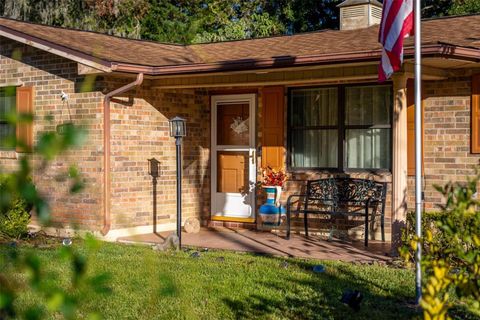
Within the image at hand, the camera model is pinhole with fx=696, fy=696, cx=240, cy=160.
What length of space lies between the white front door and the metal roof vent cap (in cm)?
244

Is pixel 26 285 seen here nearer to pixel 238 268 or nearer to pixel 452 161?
pixel 238 268

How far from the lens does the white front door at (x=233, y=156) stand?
40.0ft

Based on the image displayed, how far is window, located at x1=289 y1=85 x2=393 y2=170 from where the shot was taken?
1082 cm

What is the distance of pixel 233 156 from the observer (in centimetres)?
1246

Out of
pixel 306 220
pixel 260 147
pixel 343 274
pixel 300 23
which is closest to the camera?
pixel 343 274

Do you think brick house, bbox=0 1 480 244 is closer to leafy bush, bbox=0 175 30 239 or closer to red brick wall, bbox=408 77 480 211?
red brick wall, bbox=408 77 480 211

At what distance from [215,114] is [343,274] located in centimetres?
564

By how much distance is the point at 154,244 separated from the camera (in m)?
10.0

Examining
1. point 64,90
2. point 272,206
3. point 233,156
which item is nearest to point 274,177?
point 272,206

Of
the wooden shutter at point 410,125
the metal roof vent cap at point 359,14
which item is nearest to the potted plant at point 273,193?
the wooden shutter at point 410,125

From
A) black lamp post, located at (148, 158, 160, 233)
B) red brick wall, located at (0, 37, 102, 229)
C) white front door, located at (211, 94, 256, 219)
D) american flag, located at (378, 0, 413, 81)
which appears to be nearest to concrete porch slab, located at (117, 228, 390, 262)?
black lamp post, located at (148, 158, 160, 233)

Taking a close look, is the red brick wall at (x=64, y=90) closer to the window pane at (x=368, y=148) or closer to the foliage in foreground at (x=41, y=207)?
the window pane at (x=368, y=148)

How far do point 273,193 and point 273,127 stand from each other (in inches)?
43.8

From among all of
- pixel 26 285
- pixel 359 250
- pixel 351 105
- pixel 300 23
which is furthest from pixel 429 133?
pixel 300 23
